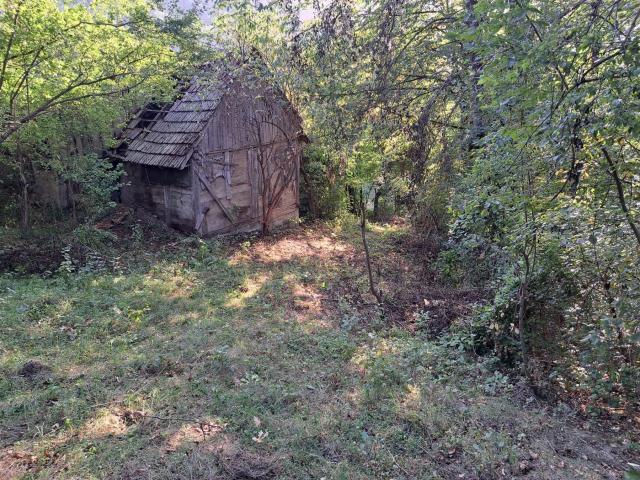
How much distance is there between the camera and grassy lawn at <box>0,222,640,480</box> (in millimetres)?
3262

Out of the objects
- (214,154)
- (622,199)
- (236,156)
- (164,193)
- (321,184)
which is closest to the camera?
(622,199)

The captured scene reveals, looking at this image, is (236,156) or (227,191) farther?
(236,156)

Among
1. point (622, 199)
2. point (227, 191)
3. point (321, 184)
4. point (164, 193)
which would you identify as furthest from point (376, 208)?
point (622, 199)

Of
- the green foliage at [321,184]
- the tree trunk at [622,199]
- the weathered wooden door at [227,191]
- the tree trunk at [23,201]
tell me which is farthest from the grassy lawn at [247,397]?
the green foliage at [321,184]

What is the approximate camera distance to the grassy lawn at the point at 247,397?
326 centimetres

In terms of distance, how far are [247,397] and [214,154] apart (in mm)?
7369

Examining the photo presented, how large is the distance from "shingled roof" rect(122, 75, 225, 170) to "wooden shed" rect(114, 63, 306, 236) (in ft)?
0.08

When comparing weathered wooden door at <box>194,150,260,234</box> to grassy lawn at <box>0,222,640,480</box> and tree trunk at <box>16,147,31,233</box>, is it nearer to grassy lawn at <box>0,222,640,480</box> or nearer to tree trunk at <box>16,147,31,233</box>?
grassy lawn at <box>0,222,640,480</box>

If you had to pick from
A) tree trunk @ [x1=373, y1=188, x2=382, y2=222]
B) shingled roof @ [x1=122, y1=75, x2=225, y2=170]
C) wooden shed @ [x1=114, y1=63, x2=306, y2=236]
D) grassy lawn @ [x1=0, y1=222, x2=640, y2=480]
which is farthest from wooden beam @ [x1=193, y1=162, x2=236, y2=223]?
tree trunk @ [x1=373, y1=188, x2=382, y2=222]

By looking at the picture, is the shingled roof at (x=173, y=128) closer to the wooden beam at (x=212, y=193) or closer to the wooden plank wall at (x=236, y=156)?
the wooden plank wall at (x=236, y=156)

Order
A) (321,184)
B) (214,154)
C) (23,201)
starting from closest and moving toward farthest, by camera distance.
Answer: (23,201) → (214,154) → (321,184)

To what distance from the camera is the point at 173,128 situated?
407 inches

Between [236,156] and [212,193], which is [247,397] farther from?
[236,156]

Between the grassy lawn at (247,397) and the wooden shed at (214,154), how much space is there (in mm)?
3490
